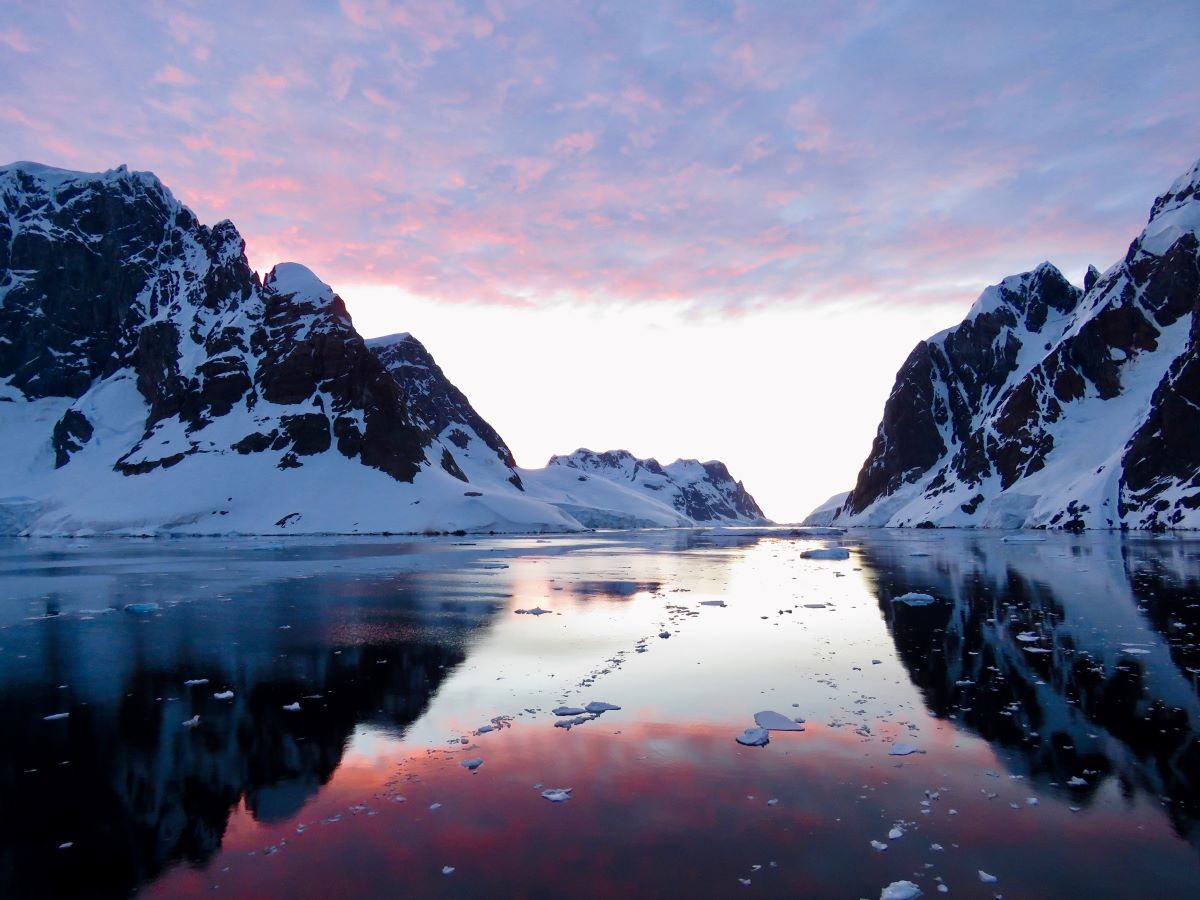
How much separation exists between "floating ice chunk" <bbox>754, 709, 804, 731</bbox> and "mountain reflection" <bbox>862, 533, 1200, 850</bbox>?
2.78 meters

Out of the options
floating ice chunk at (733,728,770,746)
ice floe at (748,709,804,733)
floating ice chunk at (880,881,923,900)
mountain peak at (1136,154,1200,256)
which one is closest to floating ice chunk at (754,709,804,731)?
ice floe at (748,709,804,733)

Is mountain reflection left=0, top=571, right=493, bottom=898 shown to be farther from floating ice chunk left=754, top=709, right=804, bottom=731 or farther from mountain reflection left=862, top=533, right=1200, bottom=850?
Result: mountain reflection left=862, top=533, right=1200, bottom=850

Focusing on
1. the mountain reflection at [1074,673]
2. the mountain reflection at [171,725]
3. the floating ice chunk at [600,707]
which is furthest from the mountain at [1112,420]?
the mountain reflection at [171,725]

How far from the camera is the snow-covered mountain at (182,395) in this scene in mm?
114625

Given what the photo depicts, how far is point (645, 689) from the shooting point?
1544 centimetres

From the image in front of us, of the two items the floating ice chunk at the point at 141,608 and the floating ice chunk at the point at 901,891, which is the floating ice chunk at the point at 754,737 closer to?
the floating ice chunk at the point at 901,891

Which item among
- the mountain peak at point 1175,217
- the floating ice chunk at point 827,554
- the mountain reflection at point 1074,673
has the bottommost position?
the mountain reflection at point 1074,673

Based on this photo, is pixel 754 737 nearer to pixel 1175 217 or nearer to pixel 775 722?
pixel 775 722

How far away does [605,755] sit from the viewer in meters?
11.4

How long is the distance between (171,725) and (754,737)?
10337 mm

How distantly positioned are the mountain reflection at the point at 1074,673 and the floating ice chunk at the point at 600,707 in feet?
19.6

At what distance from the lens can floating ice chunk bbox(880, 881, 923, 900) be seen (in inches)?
278

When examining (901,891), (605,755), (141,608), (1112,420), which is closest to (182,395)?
(141,608)

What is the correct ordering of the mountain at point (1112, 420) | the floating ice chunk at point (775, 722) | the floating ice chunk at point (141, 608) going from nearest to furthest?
the floating ice chunk at point (775, 722), the floating ice chunk at point (141, 608), the mountain at point (1112, 420)
